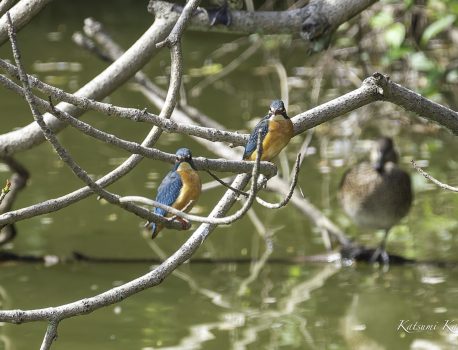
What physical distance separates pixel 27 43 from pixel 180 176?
8509 mm

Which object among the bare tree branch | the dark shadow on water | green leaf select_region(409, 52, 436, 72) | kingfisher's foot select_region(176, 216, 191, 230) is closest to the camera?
kingfisher's foot select_region(176, 216, 191, 230)

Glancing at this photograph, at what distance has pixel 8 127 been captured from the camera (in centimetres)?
795

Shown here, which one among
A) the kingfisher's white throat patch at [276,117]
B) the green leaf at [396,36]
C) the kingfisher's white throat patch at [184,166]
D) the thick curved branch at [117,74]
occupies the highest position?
the green leaf at [396,36]

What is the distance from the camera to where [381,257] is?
5.76 metres

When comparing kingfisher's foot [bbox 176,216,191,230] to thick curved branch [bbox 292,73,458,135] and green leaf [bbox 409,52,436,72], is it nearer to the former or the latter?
thick curved branch [bbox 292,73,458,135]

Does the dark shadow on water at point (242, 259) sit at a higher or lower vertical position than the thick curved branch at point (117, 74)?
lower

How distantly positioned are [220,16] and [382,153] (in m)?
3.18

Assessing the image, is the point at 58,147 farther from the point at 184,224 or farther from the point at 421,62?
the point at 421,62

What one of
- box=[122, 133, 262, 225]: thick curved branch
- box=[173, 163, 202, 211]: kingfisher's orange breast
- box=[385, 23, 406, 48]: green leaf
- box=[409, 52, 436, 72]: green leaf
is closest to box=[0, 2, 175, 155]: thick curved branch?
box=[173, 163, 202, 211]: kingfisher's orange breast

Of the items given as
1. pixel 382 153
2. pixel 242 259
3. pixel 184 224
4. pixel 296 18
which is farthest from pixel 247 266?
pixel 184 224

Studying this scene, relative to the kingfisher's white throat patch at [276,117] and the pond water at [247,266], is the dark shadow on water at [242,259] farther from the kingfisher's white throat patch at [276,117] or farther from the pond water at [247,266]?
the kingfisher's white throat patch at [276,117]

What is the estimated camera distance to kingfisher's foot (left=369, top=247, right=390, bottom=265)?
5730 mm

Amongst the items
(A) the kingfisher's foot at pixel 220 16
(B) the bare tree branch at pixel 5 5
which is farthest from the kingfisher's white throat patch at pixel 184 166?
(A) the kingfisher's foot at pixel 220 16

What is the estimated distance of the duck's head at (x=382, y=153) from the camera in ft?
21.9
